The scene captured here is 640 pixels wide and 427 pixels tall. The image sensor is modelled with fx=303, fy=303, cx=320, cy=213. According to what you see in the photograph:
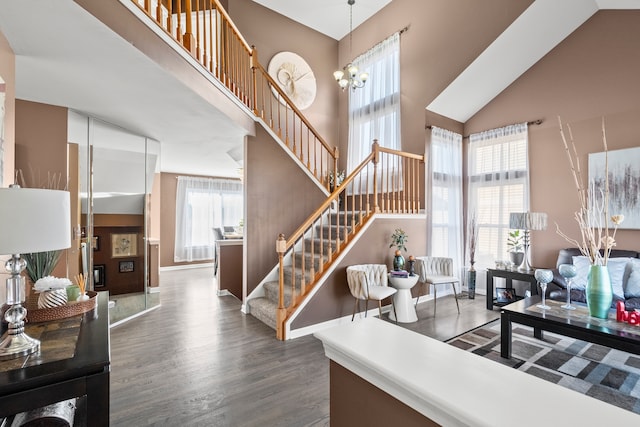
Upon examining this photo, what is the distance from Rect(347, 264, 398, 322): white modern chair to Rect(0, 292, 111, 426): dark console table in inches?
97.4

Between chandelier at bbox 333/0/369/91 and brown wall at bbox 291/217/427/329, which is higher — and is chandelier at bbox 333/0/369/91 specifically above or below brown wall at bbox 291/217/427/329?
above

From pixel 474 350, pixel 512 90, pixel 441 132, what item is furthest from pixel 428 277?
pixel 512 90

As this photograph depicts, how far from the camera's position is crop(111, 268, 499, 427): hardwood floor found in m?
2.02

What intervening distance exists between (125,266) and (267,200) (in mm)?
2113

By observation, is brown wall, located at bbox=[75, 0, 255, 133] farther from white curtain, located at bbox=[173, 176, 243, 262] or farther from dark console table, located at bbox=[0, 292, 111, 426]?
white curtain, located at bbox=[173, 176, 243, 262]

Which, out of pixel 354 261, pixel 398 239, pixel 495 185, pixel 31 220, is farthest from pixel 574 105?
pixel 31 220

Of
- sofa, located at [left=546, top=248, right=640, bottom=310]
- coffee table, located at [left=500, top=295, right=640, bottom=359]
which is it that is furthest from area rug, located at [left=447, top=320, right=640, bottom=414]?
sofa, located at [left=546, top=248, right=640, bottom=310]

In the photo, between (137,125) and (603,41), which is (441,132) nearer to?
(603,41)

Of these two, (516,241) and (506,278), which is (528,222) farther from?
(506,278)

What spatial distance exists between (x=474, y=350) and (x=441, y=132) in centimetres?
347

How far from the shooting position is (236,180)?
8.57m

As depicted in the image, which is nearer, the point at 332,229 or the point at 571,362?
the point at 571,362

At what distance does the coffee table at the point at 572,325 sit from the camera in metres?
2.11

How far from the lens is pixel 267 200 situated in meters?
4.41
